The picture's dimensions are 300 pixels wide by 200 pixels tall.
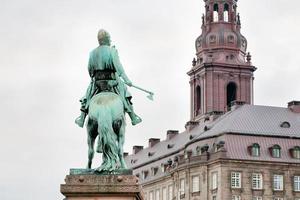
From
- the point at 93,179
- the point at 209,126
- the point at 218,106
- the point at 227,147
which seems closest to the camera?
the point at 93,179

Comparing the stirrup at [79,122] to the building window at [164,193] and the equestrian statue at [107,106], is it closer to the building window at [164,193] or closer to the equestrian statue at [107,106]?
the equestrian statue at [107,106]

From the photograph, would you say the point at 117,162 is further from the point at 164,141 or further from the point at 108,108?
the point at 164,141

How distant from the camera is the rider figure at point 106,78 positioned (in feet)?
64.5

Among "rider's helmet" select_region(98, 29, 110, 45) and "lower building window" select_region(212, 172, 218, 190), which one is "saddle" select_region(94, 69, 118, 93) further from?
"lower building window" select_region(212, 172, 218, 190)

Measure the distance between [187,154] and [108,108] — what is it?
393ft

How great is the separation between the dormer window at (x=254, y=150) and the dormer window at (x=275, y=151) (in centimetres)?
182

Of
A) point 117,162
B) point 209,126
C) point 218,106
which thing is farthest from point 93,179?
point 218,106

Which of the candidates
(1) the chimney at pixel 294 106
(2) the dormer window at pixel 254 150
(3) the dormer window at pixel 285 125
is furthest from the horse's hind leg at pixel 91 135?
(1) the chimney at pixel 294 106

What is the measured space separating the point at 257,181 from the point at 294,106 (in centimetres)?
1668

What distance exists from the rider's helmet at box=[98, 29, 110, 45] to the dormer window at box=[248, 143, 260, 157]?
372ft

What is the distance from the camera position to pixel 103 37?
20.2m

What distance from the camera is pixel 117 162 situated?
19125 millimetres

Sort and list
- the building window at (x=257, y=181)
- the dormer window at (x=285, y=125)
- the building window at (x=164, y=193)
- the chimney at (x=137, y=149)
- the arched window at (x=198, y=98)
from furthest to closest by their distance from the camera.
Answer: the chimney at (x=137, y=149), the arched window at (x=198, y=98), the building window at (x=164, y=193), the dormer window at (x=285, y=125), the building window at (x=257, y=181)

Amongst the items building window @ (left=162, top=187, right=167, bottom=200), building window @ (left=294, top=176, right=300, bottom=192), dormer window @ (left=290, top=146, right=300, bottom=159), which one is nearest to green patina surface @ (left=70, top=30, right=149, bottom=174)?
dormer window @ (left=290, top=146, right=300, bottom=159)
